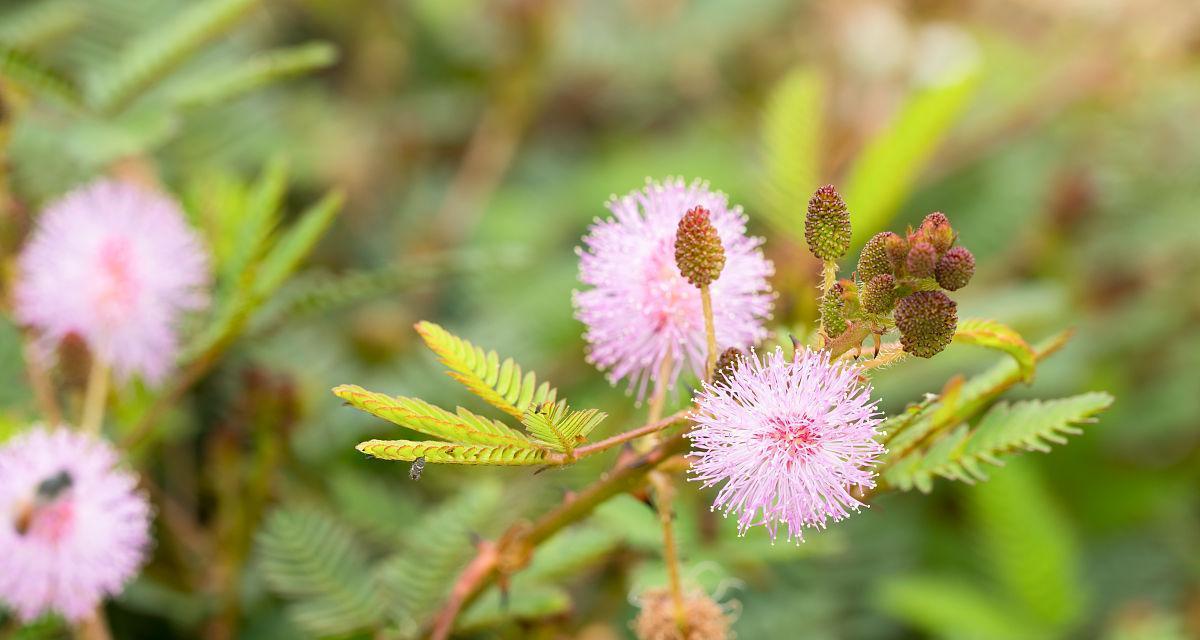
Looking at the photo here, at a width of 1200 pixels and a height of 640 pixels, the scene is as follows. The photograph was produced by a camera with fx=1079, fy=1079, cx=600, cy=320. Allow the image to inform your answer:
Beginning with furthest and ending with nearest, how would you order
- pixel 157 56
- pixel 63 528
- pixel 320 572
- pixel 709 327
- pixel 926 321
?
pixel 157 56 < pixel 320 572 < pixel 63 528 < pixel 709 327 < pixel 926 321

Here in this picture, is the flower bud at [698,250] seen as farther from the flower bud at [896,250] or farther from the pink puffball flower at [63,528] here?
the pink puffball flower at [63,528]

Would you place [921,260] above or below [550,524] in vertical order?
above

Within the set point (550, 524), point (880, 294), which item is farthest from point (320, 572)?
point (880, 294)

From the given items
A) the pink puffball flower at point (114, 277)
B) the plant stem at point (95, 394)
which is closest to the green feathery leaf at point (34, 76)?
the pink puffball flower at point (114, 277)

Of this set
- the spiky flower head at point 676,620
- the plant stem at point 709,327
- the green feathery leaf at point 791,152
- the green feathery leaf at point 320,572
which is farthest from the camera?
the green feathery leaf at point 791,152

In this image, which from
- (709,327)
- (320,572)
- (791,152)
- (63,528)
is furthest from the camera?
(791,152)

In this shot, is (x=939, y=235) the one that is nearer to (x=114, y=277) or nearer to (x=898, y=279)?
(x=898, y=279)

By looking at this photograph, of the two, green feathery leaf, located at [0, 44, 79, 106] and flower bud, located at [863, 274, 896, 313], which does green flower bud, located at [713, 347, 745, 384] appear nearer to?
flower bud, located at [863, 274, 896, 313]

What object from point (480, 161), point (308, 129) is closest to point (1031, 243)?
point (480, 161)
